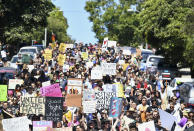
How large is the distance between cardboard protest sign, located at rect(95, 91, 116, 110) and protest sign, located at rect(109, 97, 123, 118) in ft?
1.85

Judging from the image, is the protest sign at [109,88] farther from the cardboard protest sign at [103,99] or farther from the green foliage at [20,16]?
the green foliage at [20,16]

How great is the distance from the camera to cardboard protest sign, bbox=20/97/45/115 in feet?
47.5

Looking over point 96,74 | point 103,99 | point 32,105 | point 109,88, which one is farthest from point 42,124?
point 96,74

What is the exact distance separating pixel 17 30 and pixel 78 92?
6469 mm

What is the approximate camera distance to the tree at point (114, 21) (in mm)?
63000

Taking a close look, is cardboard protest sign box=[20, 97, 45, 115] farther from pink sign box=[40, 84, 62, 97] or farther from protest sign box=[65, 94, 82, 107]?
protest sign box=[65, 94, 82, 107]

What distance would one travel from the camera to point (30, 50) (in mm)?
38625

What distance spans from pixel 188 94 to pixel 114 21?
4695 centimetres

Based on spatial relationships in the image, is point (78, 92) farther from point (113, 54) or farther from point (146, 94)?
point (113, 54)

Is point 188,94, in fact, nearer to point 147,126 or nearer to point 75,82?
point 75,82

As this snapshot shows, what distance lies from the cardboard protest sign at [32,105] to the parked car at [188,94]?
699 centimetres

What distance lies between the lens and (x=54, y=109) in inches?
558

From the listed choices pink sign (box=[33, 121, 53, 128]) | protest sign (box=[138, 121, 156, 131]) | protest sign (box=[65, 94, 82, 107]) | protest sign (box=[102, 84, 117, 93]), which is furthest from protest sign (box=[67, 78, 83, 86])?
protest sign (box=[138, 121, 156, 131])

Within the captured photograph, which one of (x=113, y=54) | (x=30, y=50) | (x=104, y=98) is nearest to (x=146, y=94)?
(x=104, y=98)
